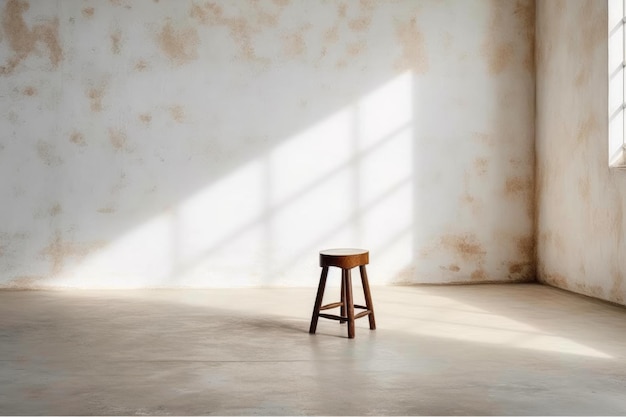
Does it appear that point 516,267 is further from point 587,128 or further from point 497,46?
point 497,46

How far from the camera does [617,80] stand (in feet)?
20.3

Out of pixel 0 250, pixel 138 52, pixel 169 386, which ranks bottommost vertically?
pixel 169 386

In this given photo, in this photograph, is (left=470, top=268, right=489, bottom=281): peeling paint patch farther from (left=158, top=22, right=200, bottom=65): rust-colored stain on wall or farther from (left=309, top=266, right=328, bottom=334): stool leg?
(left=158, top=22, right=200, bottom=65): rust-colored stain on wall

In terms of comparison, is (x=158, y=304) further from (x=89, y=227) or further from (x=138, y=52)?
(x=138, y=52)

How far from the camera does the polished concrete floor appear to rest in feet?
11.2

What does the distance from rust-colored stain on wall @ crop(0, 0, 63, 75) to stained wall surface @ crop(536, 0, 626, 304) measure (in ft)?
18.0

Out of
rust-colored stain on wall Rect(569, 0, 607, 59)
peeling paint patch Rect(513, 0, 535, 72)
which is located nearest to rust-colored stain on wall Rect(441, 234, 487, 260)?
peeling paint patch Rect(513, 0, 535, 72)

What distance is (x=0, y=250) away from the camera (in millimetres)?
7434

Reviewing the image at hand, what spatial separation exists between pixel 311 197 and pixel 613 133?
10.4 ft

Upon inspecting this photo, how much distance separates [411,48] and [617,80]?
7.51ft

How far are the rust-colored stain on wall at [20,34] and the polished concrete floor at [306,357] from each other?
2729 mm

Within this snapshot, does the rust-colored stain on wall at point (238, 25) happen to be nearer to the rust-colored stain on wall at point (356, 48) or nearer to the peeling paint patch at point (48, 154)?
the rust-colored stain on wall at point (356, 48)

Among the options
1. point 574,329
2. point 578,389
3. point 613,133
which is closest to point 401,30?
point 613,133

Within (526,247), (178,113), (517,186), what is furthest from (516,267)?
(178,113)
